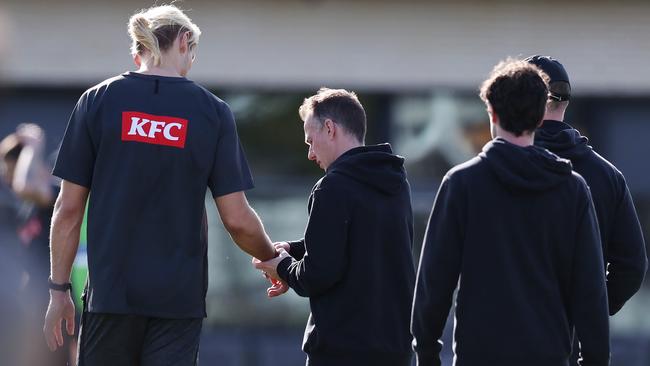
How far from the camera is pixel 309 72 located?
1077 cm

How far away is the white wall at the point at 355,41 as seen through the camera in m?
10.8

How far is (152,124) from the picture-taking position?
4.59 m

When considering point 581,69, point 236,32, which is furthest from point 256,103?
point 581,69

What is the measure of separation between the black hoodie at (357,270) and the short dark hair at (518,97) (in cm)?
82

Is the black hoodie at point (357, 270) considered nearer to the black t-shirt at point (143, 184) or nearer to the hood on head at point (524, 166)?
the black t-shirt at point (143, 184)

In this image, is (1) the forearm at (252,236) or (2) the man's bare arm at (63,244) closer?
(2) the man's bare arm at (63,244)

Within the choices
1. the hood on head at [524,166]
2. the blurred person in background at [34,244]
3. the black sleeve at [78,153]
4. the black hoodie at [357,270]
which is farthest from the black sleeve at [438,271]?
the blurred person in background at [34,244]

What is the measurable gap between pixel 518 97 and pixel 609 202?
867mm

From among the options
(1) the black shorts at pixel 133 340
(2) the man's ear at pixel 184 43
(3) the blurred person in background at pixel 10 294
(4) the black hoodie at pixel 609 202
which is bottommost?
(3) the blurred person in background at pixel 10 294

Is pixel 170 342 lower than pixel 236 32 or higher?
lower

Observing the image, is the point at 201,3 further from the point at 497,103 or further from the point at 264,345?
the point at 497,103

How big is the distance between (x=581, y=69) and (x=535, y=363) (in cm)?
733

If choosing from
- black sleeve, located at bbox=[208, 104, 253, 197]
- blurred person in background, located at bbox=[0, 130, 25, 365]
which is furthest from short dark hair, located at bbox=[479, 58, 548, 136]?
blurred person in background, located at bbox=[0, 130, 25, 365]

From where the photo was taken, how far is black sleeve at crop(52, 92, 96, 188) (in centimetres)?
465
